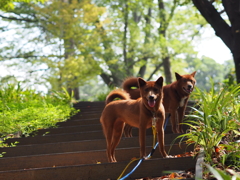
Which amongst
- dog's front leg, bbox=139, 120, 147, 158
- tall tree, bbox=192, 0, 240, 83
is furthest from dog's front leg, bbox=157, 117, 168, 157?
tall tree, bbox=192, 0, 240, 83

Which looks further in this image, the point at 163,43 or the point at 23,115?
the point at 163,43

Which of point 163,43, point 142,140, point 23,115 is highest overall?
point 163,43

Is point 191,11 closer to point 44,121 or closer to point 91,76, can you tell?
point 91,76

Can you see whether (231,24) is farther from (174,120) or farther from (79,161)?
(79,161)

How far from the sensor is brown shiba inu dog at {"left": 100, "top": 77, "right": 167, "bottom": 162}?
14.2 feet

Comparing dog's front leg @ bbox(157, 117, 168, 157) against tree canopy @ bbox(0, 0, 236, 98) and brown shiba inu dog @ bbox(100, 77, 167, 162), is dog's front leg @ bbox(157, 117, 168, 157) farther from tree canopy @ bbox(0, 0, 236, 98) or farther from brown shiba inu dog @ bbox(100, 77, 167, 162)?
tree canopy @ bbox(0, 0, 236, 98)

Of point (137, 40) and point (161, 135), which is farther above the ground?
point (137, 40)

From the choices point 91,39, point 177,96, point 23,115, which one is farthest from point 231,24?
point 91,39

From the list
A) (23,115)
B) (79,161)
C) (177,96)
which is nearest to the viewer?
(79,161)

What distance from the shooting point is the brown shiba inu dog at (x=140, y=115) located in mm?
4336

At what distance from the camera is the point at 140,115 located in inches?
177

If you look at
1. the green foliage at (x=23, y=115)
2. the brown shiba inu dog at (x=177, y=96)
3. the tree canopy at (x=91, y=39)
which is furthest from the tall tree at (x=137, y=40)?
the brown shiba inu dog at (x=177, y=96)

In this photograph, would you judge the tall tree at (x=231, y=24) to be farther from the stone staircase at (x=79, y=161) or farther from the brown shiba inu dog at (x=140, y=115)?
the brown shiba inu dog at (x=140, y=115)

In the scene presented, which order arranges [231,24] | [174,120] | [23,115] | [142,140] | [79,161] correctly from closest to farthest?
[142,140]
[79,161]
[174,120]
[23,115]
[231,24]
